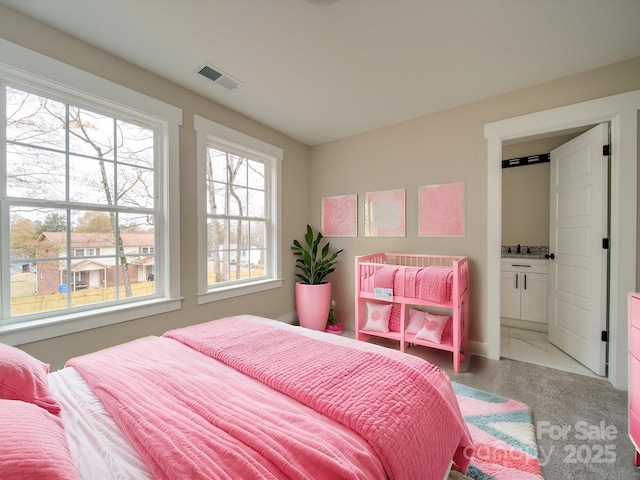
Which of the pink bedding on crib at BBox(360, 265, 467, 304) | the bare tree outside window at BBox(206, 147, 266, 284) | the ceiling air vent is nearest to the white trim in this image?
the pink bedding on crib at BBox(360, 265, 467, 304)

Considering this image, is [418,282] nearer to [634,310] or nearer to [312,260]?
[634,310]

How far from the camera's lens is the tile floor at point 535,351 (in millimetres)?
2381

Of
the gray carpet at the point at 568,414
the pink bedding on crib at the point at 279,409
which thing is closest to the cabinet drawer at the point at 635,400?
the gray carpet at the point at 568,414

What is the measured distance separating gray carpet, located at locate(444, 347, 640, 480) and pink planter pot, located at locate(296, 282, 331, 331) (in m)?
1.38

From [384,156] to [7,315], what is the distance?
3412 mm

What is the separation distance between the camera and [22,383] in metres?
0.85

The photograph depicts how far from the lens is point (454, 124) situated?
9.04ft

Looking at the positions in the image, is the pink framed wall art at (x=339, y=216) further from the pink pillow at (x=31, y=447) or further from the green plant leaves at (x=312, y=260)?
the pink pillow at (x=31, y=447)

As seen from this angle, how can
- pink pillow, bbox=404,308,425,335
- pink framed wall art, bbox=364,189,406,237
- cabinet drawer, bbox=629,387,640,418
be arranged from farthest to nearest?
pink framed wall art, bbox=364,189,406,237 → pink pillow, bbox=404,308,425,335 → cabinet drawer, bbox=629,387,640,418

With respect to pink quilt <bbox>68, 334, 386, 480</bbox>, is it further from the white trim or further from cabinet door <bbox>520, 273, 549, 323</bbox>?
cabinet door <bbox>520, 273, 549, 323</bbox>

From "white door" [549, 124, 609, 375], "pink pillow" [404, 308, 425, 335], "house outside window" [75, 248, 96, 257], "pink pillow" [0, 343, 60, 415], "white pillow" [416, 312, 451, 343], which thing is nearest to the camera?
"pink pillow" [0, 343, 60, 415]

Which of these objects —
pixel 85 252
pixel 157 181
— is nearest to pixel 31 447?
pixel 85 252

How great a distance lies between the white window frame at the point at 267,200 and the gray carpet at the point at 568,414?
2066 mm

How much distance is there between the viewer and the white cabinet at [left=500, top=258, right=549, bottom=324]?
10.6 feet
